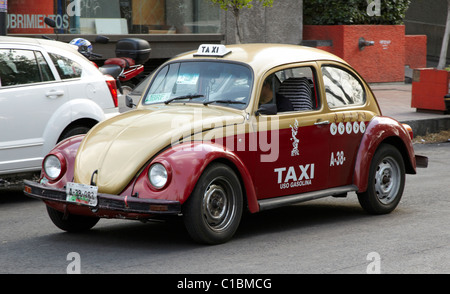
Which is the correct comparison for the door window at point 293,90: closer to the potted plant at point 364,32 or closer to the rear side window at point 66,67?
the rear side window at point 66,67

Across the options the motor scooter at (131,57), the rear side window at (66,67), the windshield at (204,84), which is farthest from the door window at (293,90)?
the motor scooter at (131,57)

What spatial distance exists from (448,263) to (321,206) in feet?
8.95

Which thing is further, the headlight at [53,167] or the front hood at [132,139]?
the headlight at [53,167]

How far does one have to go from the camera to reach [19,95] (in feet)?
29.3

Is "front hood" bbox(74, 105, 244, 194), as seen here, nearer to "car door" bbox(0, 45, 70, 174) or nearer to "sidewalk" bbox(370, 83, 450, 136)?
"car door" bbox(0, 45, 70, 174)

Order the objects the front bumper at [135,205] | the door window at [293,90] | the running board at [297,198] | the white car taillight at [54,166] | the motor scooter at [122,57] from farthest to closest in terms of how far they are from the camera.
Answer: the motor scooter at [122,57], the door window at [293,90], the running board at [297,198], the white car taillight at [54,166], the front bumper at [135,205]

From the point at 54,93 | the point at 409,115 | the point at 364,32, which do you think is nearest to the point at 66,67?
the point at 54,93

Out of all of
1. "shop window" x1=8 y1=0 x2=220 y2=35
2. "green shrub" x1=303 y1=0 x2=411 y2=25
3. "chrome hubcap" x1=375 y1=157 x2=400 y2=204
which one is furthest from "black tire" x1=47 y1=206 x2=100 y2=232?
"green shrub" x1=303 y1=0 x2=411 y2=25

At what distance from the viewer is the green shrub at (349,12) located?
21.3m

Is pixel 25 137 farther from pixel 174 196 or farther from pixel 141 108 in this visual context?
pixel 174 196

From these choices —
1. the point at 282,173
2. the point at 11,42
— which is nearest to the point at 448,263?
the point at 282,173

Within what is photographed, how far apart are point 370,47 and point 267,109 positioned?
15.1 m

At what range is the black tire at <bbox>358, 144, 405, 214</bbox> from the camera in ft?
26.4

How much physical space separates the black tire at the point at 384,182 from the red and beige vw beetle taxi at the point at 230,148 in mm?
13
